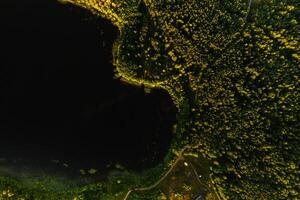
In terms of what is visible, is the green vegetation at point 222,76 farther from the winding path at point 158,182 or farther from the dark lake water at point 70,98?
the dark lake water at point 70,98

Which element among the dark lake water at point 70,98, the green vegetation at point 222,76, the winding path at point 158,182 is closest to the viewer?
the winding path at point 158,182

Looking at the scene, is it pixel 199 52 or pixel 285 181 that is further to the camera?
pixel 199 52

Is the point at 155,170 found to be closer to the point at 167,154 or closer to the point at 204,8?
the point at 167,154

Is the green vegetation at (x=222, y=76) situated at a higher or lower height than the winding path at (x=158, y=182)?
higher

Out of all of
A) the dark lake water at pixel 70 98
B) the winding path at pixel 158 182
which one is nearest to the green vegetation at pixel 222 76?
the winding path at pixel 158 182

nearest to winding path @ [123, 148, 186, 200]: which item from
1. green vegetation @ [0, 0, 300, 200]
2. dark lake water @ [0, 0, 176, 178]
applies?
green vegetation @ [0, 0, 300, 200]

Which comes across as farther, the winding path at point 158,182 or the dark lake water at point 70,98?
the dark lake water at point 70,98

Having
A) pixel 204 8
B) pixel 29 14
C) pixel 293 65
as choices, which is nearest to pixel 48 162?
pixel 29 14
